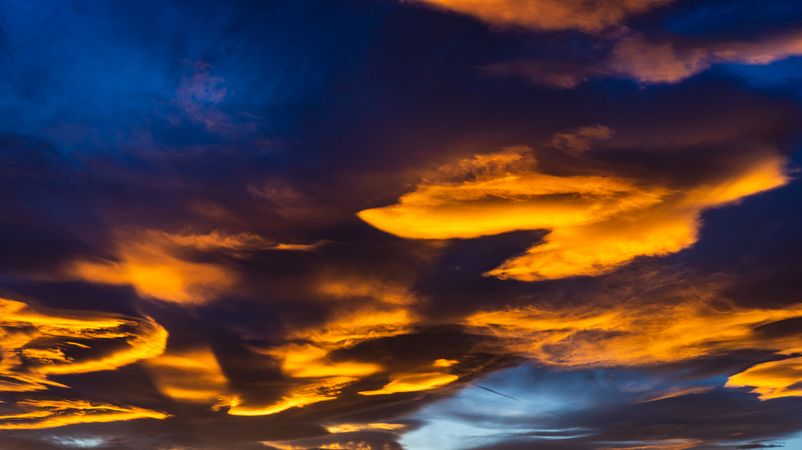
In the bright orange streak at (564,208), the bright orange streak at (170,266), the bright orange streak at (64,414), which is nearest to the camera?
the bright orange streak at (564,208)

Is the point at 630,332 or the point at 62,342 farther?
the point at 62,342

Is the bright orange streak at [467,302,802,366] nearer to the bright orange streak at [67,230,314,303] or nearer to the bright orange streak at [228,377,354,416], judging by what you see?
the bright orange streak at [228,377,354,416]

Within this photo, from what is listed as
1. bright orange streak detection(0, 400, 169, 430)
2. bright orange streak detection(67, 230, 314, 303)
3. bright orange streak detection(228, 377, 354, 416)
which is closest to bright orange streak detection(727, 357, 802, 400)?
bright orange streak detection(228, 377, 354, 416)

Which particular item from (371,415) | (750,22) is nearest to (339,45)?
(750,22)

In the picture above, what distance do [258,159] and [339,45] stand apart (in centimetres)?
133

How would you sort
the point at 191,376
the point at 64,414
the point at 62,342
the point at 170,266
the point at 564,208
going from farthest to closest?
1. the point at 64,414
2. the point at 191,376
3. the point at 62,342
4. the point at 170,266
5. the point at 564,208

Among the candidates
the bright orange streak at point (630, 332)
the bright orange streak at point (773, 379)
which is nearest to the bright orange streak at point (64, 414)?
the bright orange streak at point (630, 332)

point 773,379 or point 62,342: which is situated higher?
point 62,342

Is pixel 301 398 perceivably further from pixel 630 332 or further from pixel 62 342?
pixel 630 332

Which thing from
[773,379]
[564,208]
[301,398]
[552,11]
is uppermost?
[552,11]

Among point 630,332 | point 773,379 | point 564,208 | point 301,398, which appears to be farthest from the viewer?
point 301,398

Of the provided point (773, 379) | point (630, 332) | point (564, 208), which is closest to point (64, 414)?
point (630, 332)

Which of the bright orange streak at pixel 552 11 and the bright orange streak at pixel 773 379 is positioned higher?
the bright orange streak at pixel 552 11

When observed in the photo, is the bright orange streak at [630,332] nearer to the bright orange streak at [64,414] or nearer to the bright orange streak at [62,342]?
the bright orange streak at [62,342]
